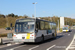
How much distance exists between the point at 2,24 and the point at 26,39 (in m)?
87.7

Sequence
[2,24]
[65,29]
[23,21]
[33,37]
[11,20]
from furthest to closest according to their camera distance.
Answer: [11,20] < [2,24] < [65,29] < [23,21] < [33,37]

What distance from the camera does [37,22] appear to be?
16578mm

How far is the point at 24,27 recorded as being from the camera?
1579 centimetres

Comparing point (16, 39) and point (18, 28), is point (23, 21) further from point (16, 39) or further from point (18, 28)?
point (16, 39)

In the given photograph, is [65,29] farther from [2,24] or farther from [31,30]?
[2,24]

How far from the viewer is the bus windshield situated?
15.5 meters

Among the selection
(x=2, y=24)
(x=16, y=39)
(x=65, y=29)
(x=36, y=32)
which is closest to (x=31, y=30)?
(x=36, y=32)

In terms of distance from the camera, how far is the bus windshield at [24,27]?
612 inches

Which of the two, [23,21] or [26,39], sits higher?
[23,21]

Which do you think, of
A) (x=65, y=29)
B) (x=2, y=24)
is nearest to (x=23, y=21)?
(x=65, y=29)

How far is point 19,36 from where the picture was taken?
15461 millimetres

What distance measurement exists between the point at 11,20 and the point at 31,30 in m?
93.1

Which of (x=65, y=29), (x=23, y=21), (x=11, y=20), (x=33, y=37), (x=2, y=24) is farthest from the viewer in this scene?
(x=11, y=20)

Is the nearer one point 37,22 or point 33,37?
point 33,37
